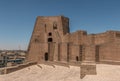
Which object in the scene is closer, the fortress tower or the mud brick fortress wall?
the mud brick fortress wall

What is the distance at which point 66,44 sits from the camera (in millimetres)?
19781

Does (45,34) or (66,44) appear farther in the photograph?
(45,34)

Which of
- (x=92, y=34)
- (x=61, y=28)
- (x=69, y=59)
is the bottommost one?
(x=69, y=59)

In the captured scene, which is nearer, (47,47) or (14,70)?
(14,70)

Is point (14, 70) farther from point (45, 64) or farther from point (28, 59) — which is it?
point (28, 59)

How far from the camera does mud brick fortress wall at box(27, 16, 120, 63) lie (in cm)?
1555

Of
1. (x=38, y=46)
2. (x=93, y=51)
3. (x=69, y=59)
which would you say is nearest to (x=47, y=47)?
(x=38, y=46)

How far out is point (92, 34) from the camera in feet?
61.8

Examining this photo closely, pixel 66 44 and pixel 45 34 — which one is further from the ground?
pixel 45 34

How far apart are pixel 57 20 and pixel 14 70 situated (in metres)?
10.7

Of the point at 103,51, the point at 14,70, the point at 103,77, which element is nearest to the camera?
the point at 103,77

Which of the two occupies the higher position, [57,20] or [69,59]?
[57,20]

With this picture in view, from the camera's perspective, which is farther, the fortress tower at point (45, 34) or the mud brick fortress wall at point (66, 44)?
the fortress tower at point (45, 34)

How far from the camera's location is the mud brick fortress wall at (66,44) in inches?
612
